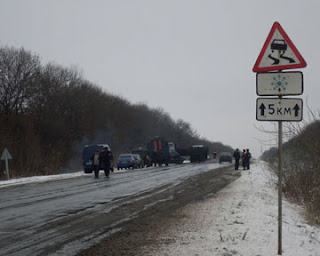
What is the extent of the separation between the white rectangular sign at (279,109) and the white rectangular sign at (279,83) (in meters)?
0.11

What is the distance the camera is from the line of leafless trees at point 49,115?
35281 millimetres

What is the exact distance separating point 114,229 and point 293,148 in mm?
7075

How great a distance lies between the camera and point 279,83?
6.66 metres

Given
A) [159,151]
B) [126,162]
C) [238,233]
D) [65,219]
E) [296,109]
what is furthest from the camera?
[159,151]

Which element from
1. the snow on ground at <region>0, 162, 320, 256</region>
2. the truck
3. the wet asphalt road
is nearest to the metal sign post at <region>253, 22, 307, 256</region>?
the snow on ground at <region>0, 162, 320, 256</region>

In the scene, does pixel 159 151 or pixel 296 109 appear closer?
pixel 296 109

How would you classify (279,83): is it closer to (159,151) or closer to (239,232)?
(239,232)

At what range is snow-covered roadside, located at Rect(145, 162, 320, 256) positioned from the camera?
684 centimetres

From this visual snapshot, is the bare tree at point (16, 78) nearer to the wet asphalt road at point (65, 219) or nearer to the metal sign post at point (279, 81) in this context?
the wet asphalt road at point (65, 219)

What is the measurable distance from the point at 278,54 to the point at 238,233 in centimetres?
339

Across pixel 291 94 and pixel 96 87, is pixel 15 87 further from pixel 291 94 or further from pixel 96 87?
pixel 291 94

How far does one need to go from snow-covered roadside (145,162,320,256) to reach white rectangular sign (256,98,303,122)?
2.03 m

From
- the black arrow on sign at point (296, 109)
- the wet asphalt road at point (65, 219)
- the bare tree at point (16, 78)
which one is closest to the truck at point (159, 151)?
the bare tree at point (16, 78)

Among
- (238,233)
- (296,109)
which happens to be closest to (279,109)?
(296,109)
